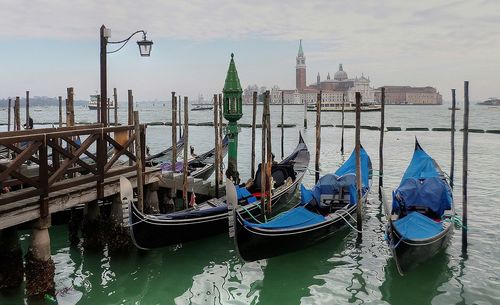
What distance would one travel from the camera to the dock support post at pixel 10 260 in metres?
6.03

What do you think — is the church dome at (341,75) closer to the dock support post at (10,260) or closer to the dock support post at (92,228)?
the dock support post at (92,228)

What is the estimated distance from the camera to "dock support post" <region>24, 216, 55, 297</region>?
577 centimetres

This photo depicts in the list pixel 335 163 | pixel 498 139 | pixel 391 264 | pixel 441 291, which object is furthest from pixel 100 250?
pixel 498 139

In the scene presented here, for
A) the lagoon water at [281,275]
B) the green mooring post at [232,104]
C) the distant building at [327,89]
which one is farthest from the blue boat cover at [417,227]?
the distant building at [327,89]

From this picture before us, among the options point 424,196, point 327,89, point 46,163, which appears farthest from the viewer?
point 327,89

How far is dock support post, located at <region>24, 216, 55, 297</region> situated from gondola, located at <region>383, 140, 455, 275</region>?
457cm

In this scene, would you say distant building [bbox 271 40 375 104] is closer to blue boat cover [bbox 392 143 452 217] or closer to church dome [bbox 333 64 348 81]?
church dome [bbox 333 64 348 81]

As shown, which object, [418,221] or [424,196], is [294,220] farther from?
[424,196]

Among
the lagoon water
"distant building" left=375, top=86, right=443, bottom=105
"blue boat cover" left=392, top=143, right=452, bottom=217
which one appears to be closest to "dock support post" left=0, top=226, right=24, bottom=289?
the lagoon water

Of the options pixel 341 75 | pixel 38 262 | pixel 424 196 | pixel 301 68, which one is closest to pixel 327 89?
pixel 301 68

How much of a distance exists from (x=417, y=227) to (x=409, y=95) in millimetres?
166205

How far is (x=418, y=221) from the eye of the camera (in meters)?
7.29

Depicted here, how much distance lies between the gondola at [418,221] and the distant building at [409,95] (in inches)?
6410

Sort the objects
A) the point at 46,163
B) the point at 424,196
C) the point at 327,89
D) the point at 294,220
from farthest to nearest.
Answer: the point at 327,89
the point at 424,196
the point at 294,220
the point at 46,163
